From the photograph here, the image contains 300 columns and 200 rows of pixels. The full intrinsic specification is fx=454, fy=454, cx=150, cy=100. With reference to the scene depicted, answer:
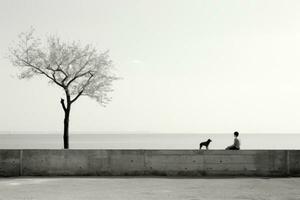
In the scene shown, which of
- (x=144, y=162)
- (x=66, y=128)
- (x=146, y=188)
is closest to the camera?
(x=146, y=188)

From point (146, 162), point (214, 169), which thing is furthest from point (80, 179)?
point (214, 169)

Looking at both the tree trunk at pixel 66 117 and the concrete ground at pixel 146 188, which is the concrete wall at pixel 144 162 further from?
the tree trunk at pixel 66 117

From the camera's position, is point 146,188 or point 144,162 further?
point 144,162

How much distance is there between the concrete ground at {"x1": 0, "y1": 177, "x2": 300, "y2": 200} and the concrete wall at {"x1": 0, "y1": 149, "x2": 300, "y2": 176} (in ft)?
3.40

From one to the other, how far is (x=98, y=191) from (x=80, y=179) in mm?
3402

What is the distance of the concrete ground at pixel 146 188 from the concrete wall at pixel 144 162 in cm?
104

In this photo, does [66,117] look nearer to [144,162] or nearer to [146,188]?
[144,162]

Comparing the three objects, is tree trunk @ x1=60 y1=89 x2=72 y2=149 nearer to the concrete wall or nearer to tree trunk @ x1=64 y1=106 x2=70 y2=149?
tree trunk @ x1=64 y1=106 x2=70 y2=149

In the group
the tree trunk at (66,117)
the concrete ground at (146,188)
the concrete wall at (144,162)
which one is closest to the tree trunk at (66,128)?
the tree trunk at (66,117)

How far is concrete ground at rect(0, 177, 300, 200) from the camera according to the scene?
12492mm

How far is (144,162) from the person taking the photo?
1808cm

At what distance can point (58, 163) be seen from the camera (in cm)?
1816

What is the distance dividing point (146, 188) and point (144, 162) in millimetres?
3940

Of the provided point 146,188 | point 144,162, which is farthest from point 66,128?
point 146,188
